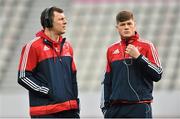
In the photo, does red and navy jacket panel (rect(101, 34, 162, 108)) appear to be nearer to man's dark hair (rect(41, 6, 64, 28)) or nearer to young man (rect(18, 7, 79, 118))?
young man (rect(18, 7, 79, 118))

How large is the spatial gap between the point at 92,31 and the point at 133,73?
30.4ft

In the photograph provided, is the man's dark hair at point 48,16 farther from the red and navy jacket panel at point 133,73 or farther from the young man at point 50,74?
the red and navy jacket panel at point 133,73

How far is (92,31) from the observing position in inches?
577

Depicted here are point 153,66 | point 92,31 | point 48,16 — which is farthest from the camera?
point 92,31

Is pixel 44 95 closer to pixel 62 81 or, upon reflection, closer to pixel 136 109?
pixel 62 81

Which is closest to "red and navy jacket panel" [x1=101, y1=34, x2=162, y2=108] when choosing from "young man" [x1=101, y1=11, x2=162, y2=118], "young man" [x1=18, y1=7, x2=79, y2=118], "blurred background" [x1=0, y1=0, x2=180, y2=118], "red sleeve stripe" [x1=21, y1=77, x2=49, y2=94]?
"young man" [x1=101, y1=11, x2=162, y2=118]

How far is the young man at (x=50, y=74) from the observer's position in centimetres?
540

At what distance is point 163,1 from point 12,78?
3465 millimetres

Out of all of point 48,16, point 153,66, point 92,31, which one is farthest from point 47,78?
point 92,31

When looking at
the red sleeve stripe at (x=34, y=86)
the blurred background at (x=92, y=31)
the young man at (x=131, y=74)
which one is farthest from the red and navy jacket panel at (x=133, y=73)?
the blurred background at (x=92, y=31)

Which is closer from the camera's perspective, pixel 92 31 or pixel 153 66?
pixel 153 66

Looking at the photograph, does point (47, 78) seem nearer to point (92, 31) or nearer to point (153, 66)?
point (153, 66)

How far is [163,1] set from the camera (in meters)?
14.9

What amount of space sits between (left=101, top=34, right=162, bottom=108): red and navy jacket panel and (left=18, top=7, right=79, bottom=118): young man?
0.29 m
